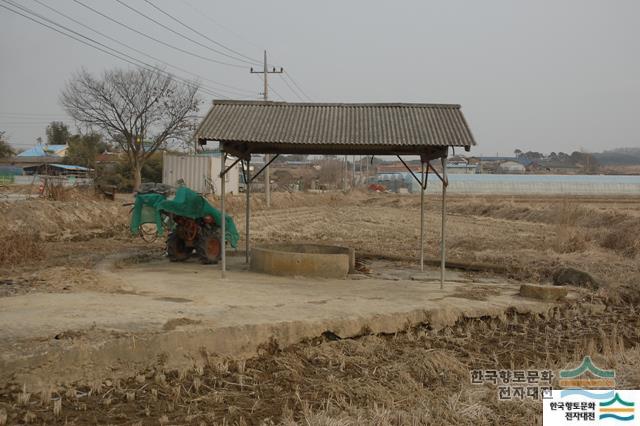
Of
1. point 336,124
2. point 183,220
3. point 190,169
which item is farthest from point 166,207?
point 190,169

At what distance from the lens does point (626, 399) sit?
585cm

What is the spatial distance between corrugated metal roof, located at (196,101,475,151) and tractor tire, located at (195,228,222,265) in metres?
3.05

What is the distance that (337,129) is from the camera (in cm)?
1280

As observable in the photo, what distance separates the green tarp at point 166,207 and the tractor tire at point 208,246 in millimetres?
487

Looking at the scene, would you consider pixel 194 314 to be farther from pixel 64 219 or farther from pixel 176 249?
pixel 64 219

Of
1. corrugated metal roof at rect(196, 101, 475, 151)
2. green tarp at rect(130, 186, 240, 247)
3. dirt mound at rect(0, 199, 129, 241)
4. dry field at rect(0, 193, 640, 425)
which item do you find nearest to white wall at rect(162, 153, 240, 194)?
dirt mound at rect(0, 199, 129, 241)

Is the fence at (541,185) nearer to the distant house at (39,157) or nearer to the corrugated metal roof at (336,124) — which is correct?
the distant house at (39,157)

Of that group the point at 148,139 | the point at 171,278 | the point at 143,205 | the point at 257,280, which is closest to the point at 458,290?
the point at 257,280

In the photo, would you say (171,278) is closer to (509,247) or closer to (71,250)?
(71,250)

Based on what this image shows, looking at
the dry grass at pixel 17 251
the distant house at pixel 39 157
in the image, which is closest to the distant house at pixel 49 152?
the distant house at pixel 39 157

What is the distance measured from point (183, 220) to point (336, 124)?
14.3ft

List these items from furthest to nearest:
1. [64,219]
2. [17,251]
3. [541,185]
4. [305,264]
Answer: [541,185] → [64,219] → [17,251] → [305,264]

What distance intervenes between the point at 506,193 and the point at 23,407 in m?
64.1

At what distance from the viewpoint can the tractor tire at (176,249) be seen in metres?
14.8
